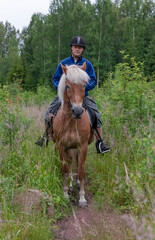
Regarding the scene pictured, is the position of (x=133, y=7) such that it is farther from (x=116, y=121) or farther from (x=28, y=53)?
(x=116, y=121)

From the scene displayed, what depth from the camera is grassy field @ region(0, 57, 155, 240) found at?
282cm

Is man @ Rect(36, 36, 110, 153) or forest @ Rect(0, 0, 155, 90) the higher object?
forest @ Rect(0, 0, 155, 90)

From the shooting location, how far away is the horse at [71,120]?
375 cm

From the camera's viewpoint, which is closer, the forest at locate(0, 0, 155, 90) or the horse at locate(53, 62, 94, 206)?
the horse at locate(53, 62, 94, 206)

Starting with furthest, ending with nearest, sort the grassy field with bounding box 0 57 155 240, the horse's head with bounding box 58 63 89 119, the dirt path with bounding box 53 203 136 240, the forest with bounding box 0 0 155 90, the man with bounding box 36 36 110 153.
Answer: the forest with bounding box 0 0 155 90
the man with bounding box 36 36 110 153
the horse's head with bounding box 58 63 89 119
the grassy field with bounding box 0 57 155 240
the dirt path with bounding box 53 203 136 240

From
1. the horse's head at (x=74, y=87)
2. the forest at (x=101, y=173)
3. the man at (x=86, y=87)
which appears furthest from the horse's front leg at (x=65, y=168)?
the horse's head at (x=74, y=87)

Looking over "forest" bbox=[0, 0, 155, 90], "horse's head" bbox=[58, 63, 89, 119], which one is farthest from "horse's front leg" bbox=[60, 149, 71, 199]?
"forest" bbox=[0, 0, 155, 90]

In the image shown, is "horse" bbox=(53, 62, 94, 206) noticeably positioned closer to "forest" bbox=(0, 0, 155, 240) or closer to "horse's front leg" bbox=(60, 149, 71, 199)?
"horse's front leg" bbox=(60, 149, 71, 199)

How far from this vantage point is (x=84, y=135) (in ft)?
13.8

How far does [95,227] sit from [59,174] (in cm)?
167

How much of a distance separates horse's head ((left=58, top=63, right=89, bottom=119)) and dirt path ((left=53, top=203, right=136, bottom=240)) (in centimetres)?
145

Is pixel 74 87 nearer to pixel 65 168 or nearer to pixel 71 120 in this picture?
pixel 71 120

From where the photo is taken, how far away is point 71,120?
411 centimetres

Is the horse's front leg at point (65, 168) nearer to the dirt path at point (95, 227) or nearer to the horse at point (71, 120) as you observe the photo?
the horse at point (71, 120)
